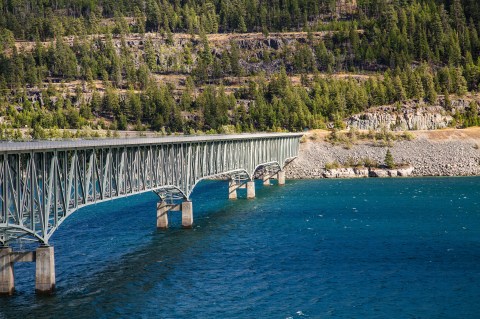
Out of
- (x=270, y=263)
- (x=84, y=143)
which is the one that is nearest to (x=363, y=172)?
(x=270, y=263)

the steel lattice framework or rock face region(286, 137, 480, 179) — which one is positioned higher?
the steel lattice framework

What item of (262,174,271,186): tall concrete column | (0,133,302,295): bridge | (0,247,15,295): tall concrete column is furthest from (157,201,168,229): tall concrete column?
(262,174,271,186): tall concrete column

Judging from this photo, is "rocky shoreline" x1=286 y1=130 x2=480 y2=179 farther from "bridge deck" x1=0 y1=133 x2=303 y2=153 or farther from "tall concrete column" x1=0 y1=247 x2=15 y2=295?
"tall concrete column" x1=0 y1=247 x2=15 y2=295

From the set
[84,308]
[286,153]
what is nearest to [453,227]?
[84,308]

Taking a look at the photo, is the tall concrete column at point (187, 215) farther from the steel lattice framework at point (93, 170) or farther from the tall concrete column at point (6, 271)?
the tall concrete column at point (6, 271)

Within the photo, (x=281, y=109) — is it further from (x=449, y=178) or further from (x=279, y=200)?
(x=279, y=200)

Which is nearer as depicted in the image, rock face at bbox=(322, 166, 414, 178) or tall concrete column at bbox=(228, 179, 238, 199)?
tall concrete column at bbox=(228, 179, 238, 199)
